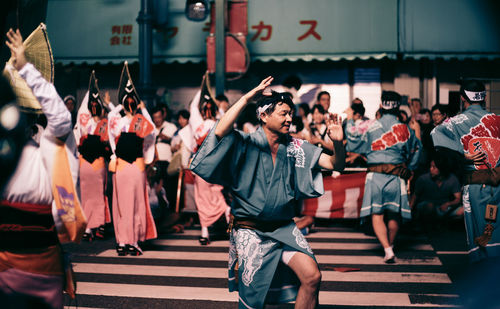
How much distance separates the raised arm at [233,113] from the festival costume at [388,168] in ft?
12.4

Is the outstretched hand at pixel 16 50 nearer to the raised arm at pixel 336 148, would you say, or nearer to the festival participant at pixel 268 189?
the festival participant at pixel 268 189

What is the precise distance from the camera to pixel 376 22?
1300 centimetres

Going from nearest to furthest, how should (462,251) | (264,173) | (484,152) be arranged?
(264,173), (484,152), (462,251)

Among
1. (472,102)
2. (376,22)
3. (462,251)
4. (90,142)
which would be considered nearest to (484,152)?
(472,102)

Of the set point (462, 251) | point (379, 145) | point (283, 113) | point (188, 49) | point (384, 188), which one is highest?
point (188, 49)

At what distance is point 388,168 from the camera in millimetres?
7297

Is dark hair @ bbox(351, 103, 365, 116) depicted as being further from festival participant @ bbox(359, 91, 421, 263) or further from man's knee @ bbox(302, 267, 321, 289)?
man's knee @ bbox(302, 267, 321, 289)

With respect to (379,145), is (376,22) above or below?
above

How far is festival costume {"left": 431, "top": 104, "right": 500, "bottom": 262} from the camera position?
17.0 ft

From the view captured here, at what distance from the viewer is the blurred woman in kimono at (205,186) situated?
858 centimetres

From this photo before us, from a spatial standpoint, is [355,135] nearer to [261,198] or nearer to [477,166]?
[477,166]

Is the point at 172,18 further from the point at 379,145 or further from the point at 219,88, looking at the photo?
the point at 379,145

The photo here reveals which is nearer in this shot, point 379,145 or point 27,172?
point 27,172

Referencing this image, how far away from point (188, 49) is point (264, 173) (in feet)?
33.1
